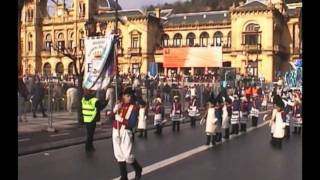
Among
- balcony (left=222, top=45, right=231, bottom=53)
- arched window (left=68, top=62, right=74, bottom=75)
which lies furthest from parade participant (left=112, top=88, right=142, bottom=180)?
arched window (left=68, top=62, right=74, bottom=75)

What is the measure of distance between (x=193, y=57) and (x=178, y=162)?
3.28 m

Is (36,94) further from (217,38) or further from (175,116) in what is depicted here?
(217,38)

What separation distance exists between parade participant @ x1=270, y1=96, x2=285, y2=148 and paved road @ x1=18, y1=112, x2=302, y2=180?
0.76 ft

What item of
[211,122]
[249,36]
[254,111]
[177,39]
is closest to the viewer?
[211,122]

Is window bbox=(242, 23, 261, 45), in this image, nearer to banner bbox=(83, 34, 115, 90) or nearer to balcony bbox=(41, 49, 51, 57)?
banner bbox=(83, 34, 115, 90)

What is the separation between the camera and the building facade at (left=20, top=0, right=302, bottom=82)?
14281mm

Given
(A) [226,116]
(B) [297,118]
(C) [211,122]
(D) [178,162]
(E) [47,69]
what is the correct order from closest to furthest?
(D) [178,162] < (C) [211,122] < (A) [226,116] < (B) [297,118] < (E) [47,69]

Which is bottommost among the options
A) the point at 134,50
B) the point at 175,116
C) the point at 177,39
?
the point at 175,116

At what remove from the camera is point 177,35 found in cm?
1527

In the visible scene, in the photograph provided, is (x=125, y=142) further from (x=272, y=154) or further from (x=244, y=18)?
(x=244, y=18)

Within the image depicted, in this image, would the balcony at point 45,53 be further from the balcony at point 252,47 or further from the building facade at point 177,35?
the balcony at point 252,47

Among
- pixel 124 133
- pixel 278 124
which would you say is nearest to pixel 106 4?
pixel 278 124
